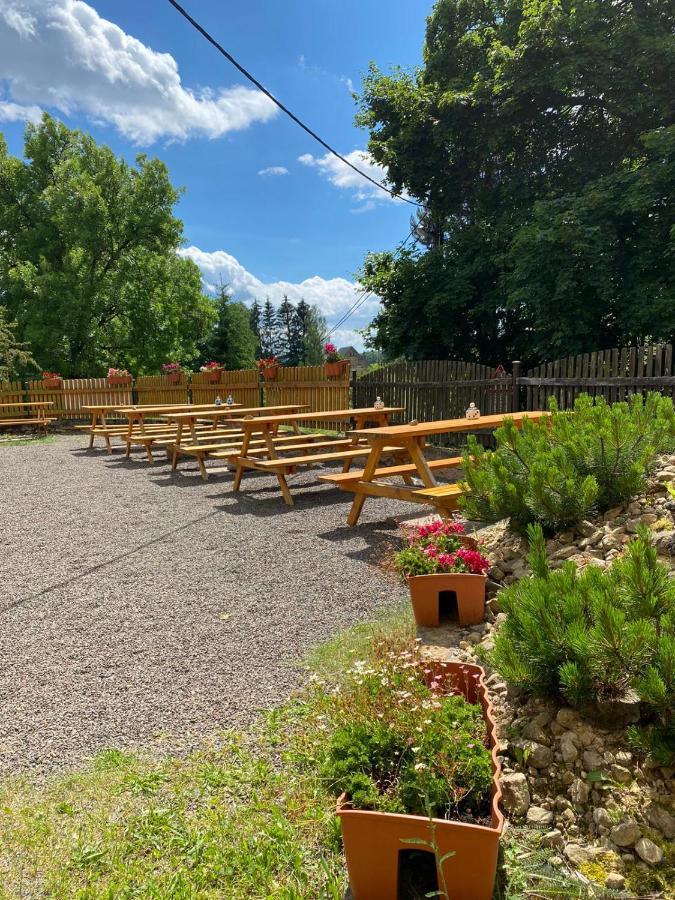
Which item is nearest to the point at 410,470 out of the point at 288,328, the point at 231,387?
the point at 231,387

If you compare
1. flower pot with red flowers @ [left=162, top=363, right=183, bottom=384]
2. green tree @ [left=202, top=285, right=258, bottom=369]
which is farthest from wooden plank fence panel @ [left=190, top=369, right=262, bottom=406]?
green tree @ [left=202, top=285, right=258, bottom=369]

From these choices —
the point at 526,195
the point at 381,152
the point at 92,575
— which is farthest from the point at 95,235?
the point at 92,575

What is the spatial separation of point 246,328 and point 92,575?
49.0 metres

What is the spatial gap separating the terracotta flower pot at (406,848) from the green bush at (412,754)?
6 centimetres

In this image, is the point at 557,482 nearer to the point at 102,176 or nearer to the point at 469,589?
the point at 469,589

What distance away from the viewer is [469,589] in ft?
10.5

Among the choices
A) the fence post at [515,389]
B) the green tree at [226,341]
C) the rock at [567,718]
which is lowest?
the rock at [567,718]

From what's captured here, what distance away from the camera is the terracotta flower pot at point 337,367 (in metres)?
11.3

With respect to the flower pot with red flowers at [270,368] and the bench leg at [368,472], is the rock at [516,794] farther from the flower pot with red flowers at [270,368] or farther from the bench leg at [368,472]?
the flower pot with red flowers at [270,368]

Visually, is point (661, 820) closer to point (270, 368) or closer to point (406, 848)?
point (406, 848)

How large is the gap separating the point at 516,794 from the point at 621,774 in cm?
34

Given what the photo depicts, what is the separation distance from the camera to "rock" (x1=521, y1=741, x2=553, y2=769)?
6.30 ft

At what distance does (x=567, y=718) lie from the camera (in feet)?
6.53

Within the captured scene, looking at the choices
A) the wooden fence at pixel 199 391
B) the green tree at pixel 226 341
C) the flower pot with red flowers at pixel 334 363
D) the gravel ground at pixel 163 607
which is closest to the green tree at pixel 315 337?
the green tree at pixel 226 341
